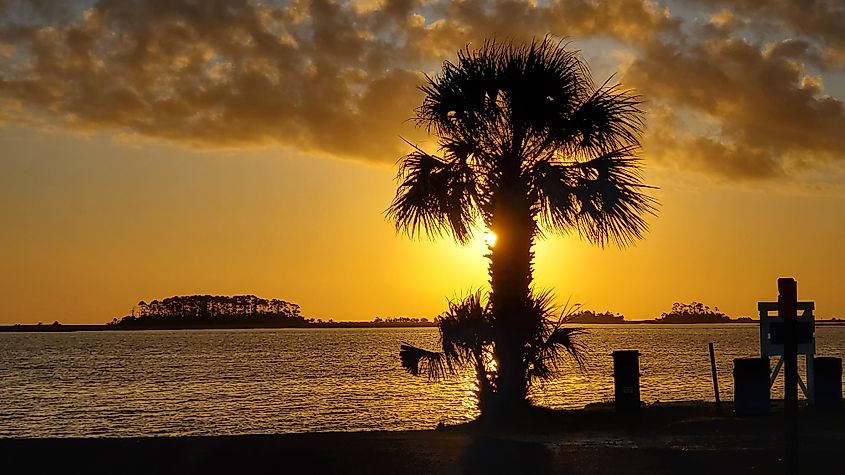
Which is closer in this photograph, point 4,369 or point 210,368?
point 210,368

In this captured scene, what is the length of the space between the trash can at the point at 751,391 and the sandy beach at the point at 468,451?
2.51ft

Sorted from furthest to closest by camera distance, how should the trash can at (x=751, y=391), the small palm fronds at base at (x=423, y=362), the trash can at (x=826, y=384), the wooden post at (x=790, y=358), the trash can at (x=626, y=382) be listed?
the small palm fronds at base at (x=423, y=362) → the trash can at (x=626, y=382) → the trash can at (x=826, y=384) → the trash can at (x=751, y=391) → the wooden post at (x=790, y=358)

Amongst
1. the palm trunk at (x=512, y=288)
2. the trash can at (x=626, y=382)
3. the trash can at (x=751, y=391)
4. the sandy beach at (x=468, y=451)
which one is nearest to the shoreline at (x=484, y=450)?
the sandy beach at (x=468, y=451)

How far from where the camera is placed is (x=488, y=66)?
2323 centimetres

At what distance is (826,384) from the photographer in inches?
898

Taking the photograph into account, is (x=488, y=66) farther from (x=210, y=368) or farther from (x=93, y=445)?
(x=210, y=368)

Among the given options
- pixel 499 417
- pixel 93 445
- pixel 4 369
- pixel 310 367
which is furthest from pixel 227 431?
pixel 4 369

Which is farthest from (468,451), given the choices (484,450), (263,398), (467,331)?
(263,398)

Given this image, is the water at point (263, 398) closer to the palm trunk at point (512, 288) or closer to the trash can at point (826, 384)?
the palm trunk at point (512, 288)

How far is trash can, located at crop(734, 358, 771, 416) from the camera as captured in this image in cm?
2170

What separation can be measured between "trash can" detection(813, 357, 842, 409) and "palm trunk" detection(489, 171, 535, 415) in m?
6.35

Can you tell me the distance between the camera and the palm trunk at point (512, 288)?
2281cm

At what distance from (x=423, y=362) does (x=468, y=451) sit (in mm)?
6061

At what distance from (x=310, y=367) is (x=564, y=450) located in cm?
7175
